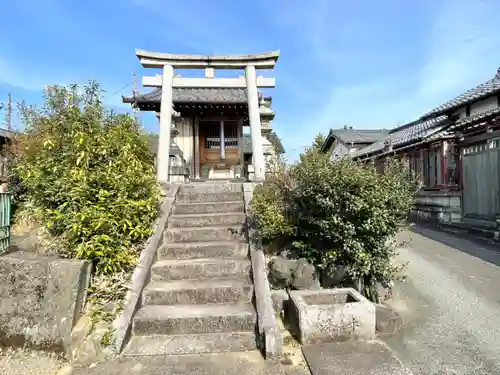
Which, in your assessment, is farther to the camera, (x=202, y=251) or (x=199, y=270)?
(x=202, y=251)

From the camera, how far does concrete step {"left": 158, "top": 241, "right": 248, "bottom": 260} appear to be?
468 centimetres

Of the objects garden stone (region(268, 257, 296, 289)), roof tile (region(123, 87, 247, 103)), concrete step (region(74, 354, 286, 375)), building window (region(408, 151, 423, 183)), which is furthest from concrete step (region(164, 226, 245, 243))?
building window (region(408, 151, 423, 183))

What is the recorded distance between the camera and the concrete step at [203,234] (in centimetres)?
502

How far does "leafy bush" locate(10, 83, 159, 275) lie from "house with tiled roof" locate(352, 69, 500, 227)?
469cm

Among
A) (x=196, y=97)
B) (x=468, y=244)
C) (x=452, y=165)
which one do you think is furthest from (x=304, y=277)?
(x=196, y=97)

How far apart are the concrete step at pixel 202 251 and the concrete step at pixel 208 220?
0.64m

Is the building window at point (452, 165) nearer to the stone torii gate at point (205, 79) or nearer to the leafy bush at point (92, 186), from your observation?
the stone torii gate at point (205, 79)

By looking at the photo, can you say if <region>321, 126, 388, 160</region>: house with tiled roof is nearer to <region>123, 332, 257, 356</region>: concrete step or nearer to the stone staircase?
the stone staircase

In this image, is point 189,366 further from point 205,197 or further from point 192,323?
point 205,197

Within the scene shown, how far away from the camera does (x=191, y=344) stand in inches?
132

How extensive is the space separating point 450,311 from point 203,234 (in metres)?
3.56

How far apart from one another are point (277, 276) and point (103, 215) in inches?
95.6

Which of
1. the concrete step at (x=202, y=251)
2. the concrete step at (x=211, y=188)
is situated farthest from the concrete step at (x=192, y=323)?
the concrete step at (x=211, y=188)

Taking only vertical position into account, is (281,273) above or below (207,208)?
below
